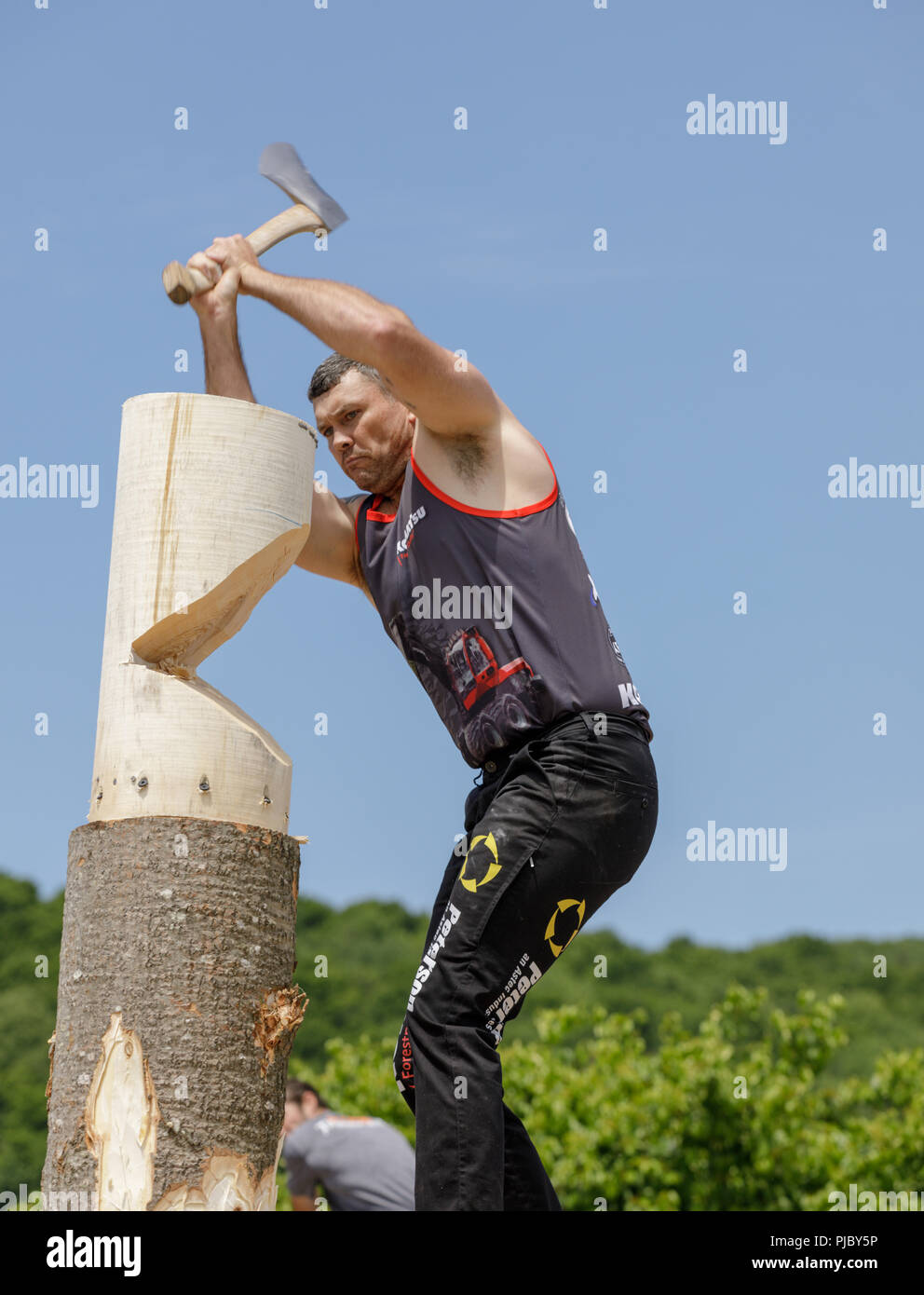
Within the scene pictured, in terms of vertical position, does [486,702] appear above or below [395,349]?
below

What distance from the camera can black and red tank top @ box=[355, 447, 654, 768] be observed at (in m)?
3.27

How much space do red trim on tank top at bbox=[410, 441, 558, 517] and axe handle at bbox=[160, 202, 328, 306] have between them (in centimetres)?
69

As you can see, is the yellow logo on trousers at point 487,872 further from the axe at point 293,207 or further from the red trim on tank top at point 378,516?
the axe at point 293,207

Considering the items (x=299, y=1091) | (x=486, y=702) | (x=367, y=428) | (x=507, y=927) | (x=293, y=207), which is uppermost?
(x=293, y=207)

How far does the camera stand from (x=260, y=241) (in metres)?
3.68

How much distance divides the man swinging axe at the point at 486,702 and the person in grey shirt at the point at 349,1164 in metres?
2.67

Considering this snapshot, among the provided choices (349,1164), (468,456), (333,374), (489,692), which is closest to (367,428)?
(333,374)

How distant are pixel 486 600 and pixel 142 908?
1.08 meters

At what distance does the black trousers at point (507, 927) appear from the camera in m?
2.89

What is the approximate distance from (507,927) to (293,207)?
206 centimetres

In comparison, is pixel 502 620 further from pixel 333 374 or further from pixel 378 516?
pixel 333 374

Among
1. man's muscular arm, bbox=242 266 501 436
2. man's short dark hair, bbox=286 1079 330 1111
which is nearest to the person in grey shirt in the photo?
man's short dark hair, bbox=286 1079 330 1111
